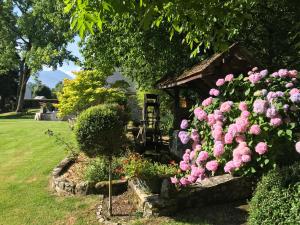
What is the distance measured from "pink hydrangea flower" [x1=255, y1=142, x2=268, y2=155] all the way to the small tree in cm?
326

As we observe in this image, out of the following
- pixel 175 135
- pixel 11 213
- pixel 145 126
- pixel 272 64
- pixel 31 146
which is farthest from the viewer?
pixel 31 146

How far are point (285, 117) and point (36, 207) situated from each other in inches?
216

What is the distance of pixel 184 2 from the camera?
5.10 meters

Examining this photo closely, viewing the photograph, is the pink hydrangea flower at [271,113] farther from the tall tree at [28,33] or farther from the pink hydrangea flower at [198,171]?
the tall tree at [28,33]

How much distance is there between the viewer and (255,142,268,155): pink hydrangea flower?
5766 millimetres

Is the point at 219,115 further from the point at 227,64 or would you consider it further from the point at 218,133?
the point at 227,64

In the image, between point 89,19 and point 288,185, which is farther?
point 288,185

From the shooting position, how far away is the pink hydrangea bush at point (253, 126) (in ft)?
19.7

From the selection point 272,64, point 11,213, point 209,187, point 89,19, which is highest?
point 272,64

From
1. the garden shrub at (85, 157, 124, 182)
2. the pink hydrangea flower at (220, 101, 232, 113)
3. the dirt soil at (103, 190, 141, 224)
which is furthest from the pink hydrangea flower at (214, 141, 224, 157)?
the garden shrub at (85, 157, 124, 182)

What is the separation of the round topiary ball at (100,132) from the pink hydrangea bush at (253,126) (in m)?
1.75

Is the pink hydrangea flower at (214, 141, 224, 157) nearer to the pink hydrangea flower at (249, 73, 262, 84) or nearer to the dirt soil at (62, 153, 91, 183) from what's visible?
the pink hydrangea flower at (249, 73, 262, 84)

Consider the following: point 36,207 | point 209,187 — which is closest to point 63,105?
point 36,207

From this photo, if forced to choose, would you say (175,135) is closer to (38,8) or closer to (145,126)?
(145,126)
